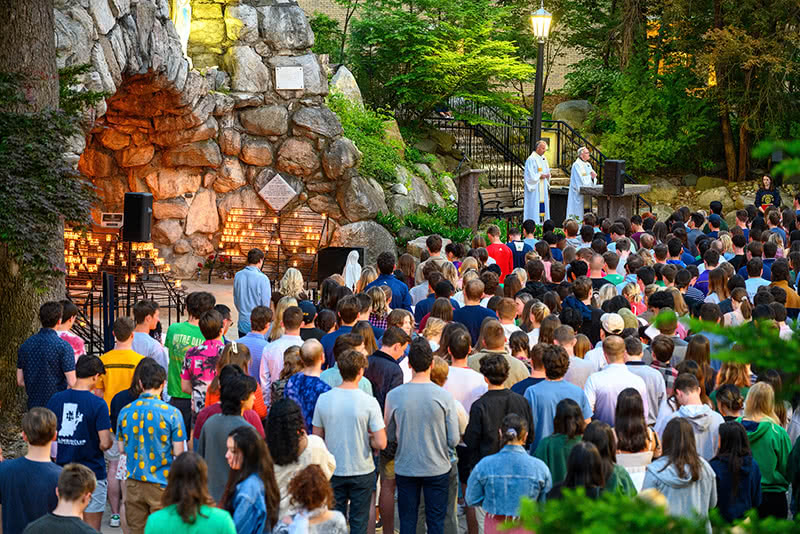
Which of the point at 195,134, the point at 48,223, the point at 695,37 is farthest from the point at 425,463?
the point at 695,37

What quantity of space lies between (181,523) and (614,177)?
14530 millimetres

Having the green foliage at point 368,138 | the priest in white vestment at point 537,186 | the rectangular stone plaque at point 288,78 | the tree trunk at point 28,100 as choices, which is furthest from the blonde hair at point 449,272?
the green foliage at point 368,138

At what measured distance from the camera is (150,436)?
6211 millimetres

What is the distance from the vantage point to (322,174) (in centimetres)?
2052

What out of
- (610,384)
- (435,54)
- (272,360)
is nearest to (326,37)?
(435,54)

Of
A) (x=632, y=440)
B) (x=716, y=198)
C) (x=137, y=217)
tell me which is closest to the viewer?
(x=632, y=440)

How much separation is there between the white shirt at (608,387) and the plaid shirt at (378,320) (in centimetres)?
255

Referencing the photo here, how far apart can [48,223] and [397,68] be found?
1761cm

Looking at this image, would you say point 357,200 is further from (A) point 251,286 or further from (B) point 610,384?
(B) point 610,384

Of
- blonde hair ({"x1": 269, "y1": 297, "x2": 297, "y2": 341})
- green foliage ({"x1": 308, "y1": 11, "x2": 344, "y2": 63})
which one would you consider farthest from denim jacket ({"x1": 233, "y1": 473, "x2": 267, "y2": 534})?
green foliage ({"x1": 308, "y1": 11, "x2": 344, "y2": 63})

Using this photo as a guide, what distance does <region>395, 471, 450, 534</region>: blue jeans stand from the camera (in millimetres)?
6707

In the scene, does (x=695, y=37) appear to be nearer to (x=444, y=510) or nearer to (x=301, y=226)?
(x=301, y=226)

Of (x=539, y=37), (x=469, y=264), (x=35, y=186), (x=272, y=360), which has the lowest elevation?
(x=272, y=360)

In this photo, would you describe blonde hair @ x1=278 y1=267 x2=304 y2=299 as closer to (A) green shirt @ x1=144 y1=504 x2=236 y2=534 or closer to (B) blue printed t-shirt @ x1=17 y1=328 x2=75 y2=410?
(B) blue printed t-shirt @ x1=17 y1=328 x2=75 y2=410
